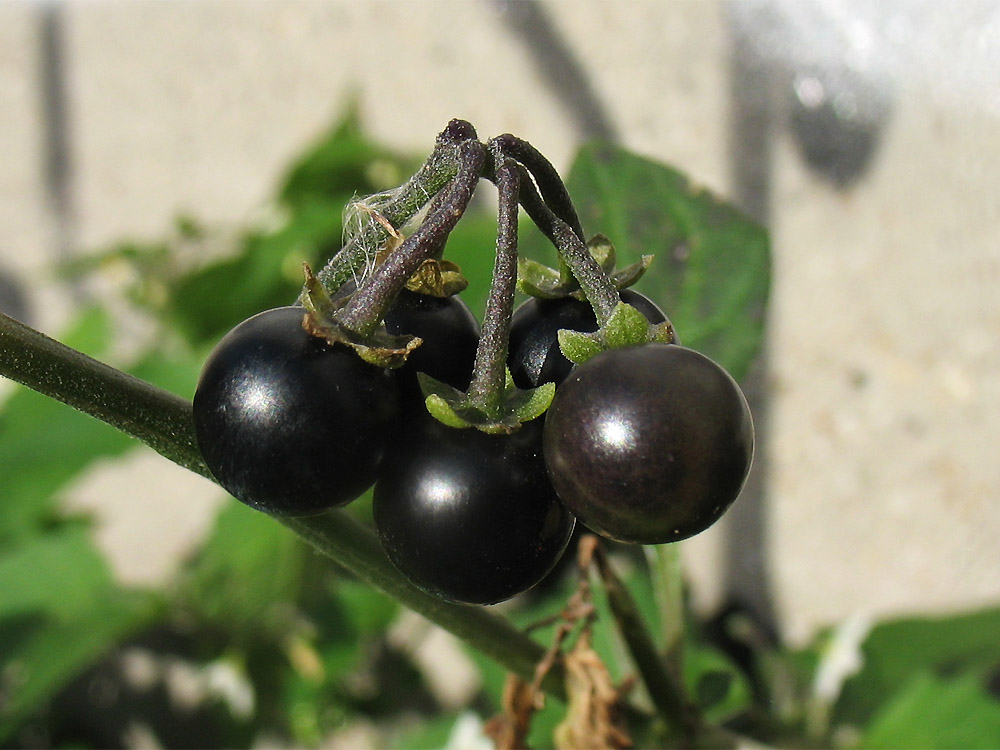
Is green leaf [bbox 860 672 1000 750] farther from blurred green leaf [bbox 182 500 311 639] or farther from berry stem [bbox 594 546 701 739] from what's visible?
blurred green leaf [bbox 182 500 311 639]

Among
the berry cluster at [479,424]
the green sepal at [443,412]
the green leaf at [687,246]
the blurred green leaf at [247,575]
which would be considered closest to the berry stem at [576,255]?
the berry cluster at [479,424]

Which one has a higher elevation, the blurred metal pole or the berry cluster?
the berry cluster

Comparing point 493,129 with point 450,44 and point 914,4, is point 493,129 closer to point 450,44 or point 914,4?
point 450,44

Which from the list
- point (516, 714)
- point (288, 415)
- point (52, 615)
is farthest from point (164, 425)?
point (52, 615)

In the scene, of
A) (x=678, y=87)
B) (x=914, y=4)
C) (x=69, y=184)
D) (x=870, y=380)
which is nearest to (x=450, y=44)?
(x=678, y=87)

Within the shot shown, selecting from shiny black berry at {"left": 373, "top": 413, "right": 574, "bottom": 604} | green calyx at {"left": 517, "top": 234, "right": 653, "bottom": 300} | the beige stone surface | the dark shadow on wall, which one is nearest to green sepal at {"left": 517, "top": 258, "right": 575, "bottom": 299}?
green calyx at {"left": 517, "top": 234, "right": 653, "bottom": 300}

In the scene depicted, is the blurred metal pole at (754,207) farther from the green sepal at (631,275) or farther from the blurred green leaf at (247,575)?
the green sepal at (631,275)

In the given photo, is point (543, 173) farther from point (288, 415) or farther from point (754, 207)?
point (754, 207)
